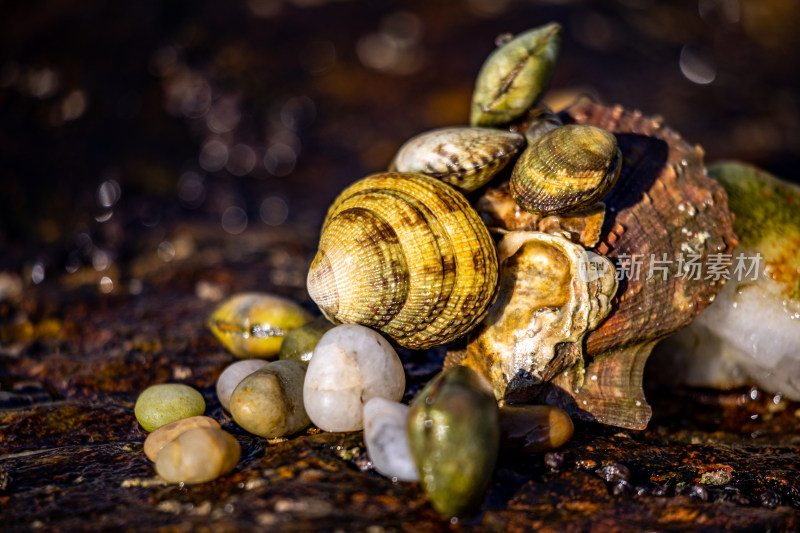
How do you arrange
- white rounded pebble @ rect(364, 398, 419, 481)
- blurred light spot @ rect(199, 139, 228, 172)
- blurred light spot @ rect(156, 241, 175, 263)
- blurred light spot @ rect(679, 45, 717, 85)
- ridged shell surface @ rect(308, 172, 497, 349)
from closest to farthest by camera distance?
white rounded pebble @ rect(364, 398, 419, 481)
ridged shell surface @ rect(308, 172, 497, 349)
blurred light spot @ rect(156, 241, 175, 263)
blurred light spot @ rect(199, 139, 228, 172)
blurred light spot @ rect(679, 45, 717, 85)

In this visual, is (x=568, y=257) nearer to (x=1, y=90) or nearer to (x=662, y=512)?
(x=662, y=512)

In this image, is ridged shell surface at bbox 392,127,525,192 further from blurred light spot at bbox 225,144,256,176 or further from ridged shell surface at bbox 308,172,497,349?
blurred light spot at bbox 225,144,256,176

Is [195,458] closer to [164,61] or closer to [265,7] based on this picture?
[164,61]

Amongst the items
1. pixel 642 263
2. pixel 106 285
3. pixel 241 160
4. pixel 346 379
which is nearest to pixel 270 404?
pixel 346 379

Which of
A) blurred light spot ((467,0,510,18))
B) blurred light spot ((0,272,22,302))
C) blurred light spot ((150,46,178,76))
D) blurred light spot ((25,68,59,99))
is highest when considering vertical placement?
blurred light spot ((467,0,510,18))

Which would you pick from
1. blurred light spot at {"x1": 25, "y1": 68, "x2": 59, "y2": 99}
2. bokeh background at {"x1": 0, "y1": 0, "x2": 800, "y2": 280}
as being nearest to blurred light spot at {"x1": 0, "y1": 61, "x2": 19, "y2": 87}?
bokeh background at {"x1": 0, "y1": 0, "x2": 800, "y2": 280}

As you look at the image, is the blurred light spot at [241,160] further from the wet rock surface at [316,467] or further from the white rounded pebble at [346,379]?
the white rounded pebble at [346,379]

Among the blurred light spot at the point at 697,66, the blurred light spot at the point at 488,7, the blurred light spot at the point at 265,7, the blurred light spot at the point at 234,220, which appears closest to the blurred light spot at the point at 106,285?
the blurred light spot at the point at 234,220
